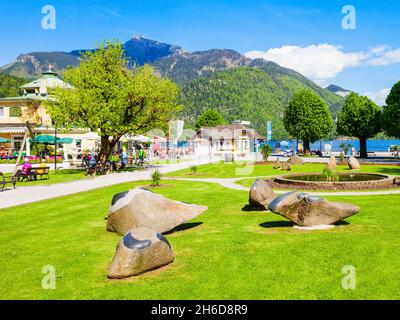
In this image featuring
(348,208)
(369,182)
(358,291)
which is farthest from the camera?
(369,182)

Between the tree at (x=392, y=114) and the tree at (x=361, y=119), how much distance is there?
5.47 meters

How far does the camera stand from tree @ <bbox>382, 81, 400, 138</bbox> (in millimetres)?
54656

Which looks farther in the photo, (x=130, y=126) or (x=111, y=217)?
(x=130, y=126)

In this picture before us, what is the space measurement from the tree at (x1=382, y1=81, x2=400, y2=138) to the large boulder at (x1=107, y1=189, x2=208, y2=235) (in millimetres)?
50233

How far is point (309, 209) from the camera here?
1262 centimetres

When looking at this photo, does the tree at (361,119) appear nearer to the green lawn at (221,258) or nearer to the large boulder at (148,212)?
the green lawn at (221,258)

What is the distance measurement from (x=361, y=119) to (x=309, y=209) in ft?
189

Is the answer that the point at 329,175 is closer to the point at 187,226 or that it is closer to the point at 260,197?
the point at 260,197

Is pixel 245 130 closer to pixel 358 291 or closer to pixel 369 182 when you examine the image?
pixel 369 182

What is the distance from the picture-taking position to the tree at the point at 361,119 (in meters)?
64.2

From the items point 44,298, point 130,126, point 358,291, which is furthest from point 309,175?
point 44,298

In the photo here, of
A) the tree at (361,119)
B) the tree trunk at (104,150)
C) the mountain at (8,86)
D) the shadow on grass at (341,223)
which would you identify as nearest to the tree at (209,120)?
the mountain at (8,86)
